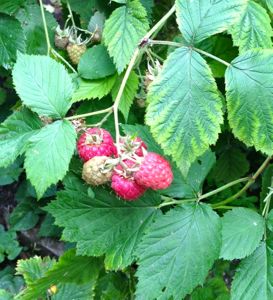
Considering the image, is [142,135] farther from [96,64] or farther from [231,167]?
[231,167]

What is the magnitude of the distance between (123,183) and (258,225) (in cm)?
35

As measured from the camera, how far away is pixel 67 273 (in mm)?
1292

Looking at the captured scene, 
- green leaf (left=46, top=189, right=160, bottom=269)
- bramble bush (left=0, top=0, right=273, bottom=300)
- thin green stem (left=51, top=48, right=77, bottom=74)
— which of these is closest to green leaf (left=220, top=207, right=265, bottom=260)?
bramble bush (left=0, top=0, right=273, bottom=300)

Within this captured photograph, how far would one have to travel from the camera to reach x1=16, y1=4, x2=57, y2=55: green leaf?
1.34m

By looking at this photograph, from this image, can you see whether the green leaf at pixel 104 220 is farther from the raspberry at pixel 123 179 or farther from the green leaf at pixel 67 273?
the raspberry at pixel 123 179

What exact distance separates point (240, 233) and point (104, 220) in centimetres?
30

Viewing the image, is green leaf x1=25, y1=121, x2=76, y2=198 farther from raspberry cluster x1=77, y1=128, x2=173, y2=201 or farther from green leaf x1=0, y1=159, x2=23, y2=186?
green leaf x1=0, y1=159, x2=23, y2=186

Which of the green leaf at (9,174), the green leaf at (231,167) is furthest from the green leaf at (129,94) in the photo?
the green leaf at (9,174)

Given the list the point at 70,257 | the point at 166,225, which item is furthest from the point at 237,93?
the point at 70,257

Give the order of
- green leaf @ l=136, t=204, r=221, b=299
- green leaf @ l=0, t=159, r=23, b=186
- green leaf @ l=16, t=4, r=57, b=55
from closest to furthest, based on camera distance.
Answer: green leaf @ l=136, t=204, r=221, b=299
green leaf @ l=16, t=4, r=57, b=55
green leaf @ l=0, t=159, r=23, b=186

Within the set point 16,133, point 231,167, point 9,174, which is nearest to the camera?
point 16,133

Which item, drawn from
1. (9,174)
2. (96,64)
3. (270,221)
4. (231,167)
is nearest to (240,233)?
(270,221)

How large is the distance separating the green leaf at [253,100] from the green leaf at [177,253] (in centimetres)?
20

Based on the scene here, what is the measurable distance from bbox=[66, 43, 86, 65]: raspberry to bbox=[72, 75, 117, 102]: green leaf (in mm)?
63
